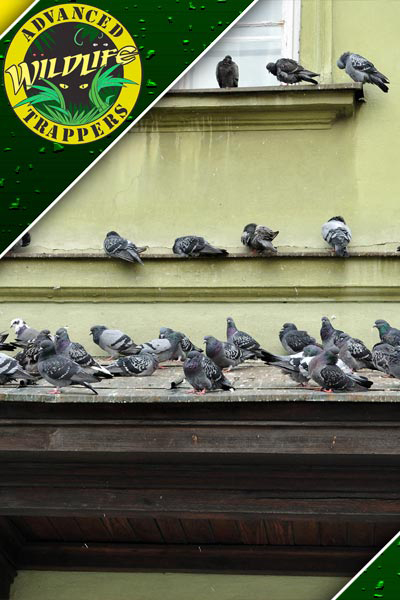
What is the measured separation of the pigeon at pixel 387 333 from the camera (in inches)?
271

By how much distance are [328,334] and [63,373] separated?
1.69 metres

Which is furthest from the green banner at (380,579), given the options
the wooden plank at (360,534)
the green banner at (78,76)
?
the green banner at (78,76)

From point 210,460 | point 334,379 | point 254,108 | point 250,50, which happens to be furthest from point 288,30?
point 210,460

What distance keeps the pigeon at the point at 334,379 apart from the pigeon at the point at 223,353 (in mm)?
880

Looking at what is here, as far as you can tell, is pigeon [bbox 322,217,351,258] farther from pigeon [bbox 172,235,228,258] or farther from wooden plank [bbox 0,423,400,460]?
wooden plank [bbox 0,423,400,460]

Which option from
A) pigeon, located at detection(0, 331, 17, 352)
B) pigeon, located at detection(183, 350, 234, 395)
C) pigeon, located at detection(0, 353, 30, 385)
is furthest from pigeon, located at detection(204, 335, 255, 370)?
pigeon, located at detection(0, 331, 17, 352)

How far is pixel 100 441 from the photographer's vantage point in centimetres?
595

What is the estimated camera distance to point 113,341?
7.34 metres

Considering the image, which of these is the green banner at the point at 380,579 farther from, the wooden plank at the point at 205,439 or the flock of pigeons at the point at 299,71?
the flock of pigeons at the point at 299,71

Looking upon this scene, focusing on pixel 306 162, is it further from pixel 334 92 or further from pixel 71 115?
pixel 71 115

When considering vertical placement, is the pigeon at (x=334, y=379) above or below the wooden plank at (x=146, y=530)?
above

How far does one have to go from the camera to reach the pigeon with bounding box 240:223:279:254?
7.51m

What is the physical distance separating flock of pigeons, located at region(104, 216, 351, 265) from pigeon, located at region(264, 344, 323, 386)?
948 mm

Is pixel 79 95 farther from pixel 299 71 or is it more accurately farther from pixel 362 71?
pixel 362 71
